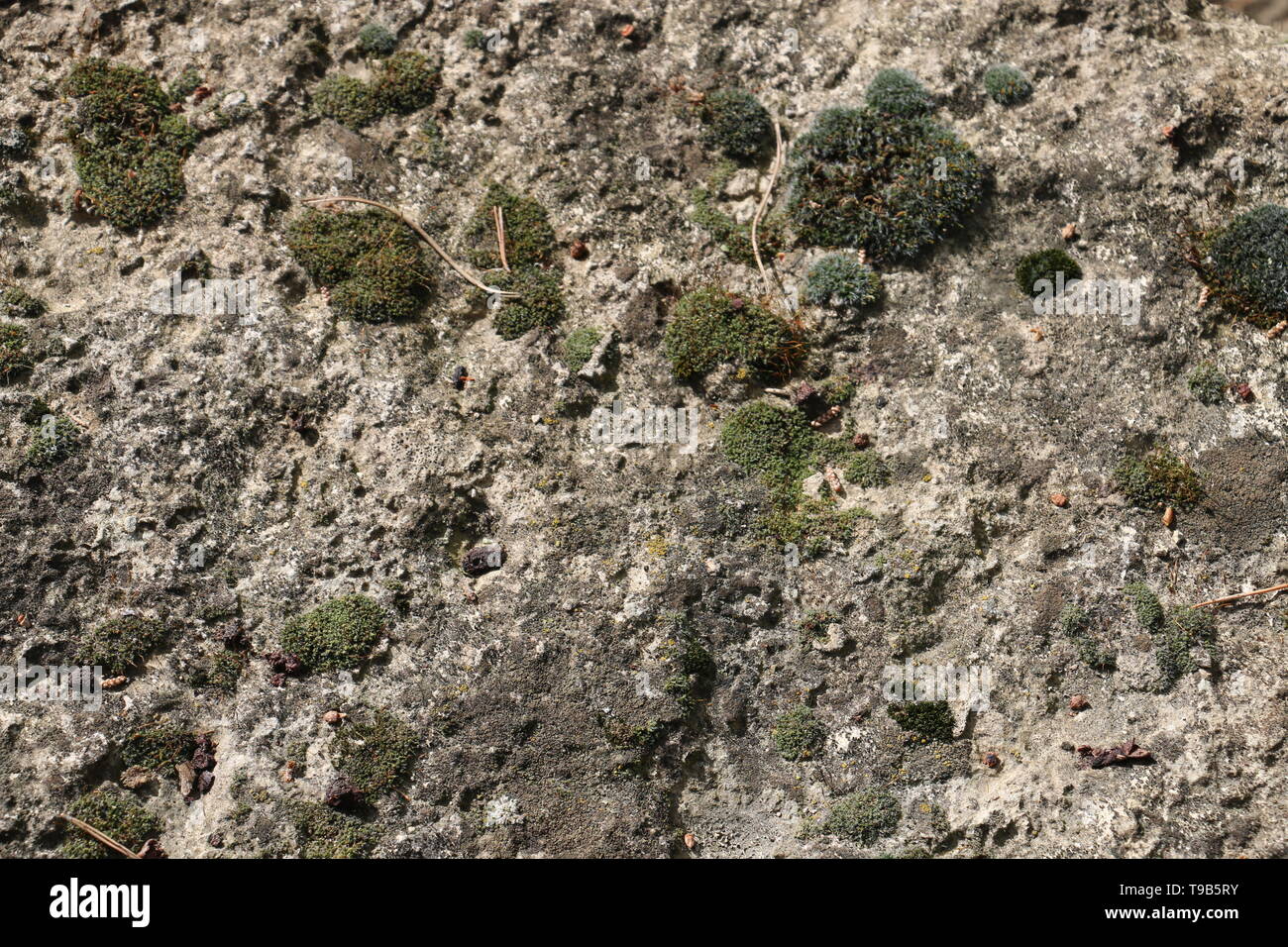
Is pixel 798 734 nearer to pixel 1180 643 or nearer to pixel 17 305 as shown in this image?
pixel 1180 643

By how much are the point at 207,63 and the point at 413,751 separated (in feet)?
22.8

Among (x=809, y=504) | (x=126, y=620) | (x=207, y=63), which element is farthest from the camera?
(x=207, y=63)

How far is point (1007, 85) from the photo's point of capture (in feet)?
30.4

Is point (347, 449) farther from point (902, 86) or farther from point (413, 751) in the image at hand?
point (902, 86)

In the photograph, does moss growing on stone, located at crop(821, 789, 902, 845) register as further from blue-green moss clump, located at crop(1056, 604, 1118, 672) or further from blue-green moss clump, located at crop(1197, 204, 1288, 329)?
blue-green moss clump, located at crop(1197, 204, 1288, 329)

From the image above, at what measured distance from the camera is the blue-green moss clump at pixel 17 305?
27.3ft

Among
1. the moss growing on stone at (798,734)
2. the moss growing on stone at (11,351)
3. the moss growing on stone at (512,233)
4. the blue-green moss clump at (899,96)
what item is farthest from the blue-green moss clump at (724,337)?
the moss growing on stone at (11,351)

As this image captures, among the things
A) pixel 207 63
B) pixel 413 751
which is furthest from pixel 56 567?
pixel 207 63

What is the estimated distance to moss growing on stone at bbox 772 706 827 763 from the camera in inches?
325

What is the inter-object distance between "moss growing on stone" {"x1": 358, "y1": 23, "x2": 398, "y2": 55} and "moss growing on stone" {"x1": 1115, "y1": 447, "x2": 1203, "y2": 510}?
26.9 ft

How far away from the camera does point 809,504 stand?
28.2 ft

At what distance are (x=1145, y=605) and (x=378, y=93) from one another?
8726 millimetres

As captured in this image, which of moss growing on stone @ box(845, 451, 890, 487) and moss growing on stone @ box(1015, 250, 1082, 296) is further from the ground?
moss growing on stone @ box(1015, 250, 1082, 296)

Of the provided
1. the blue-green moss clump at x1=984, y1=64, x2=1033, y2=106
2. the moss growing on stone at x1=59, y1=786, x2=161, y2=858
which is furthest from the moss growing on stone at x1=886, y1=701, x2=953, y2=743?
the moss growing on stone at x1=59, y1=786, x2=161, y2=858
